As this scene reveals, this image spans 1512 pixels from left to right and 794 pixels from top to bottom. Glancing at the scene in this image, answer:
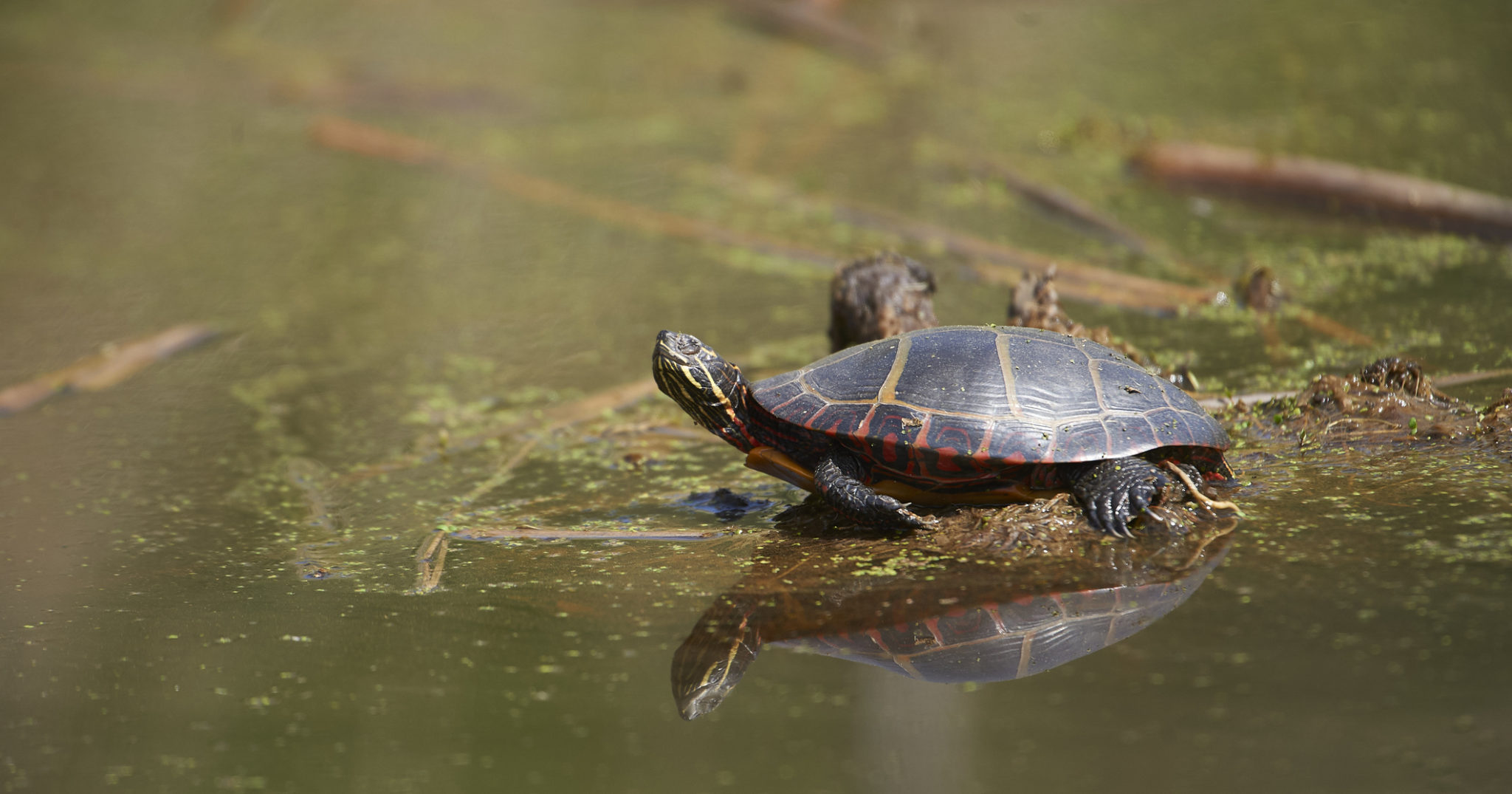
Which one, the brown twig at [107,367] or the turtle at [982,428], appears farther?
the brown twig at [107,367]

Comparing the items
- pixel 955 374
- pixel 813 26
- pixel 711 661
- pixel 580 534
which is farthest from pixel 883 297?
pixel 813 26

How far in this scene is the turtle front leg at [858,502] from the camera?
10.2 feet

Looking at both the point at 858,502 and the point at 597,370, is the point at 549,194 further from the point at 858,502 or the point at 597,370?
the point at 858,502

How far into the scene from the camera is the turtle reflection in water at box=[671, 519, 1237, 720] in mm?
2541

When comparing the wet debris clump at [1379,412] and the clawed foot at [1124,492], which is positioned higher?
the wet debris clump at [1379,412]

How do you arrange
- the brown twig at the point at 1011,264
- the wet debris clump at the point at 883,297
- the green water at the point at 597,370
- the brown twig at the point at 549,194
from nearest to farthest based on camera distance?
1. the green water at the point at 597,370
2. the wet debris clump at the point at 883,297
3. the brown twig at the point at 1011,264
4. the brown twig at the point at 549,194

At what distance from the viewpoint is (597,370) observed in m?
5.31

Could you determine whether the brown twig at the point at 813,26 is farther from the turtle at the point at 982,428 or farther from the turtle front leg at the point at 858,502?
the turtle front leg at the point at 858,502

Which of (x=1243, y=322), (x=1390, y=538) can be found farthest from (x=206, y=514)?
(x=1243, y=322)

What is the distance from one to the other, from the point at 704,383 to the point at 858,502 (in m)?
0.68

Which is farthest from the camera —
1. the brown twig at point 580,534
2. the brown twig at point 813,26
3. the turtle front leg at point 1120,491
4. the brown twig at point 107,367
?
the brown twig at point 813,26

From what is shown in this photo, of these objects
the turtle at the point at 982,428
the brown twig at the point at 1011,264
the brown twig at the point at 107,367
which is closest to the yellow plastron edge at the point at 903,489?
the turtle at the point at 982,428

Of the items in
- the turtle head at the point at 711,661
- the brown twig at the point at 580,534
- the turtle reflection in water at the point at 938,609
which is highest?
the turtle reflection in water at the point at 938,609

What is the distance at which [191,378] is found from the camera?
546 cm
